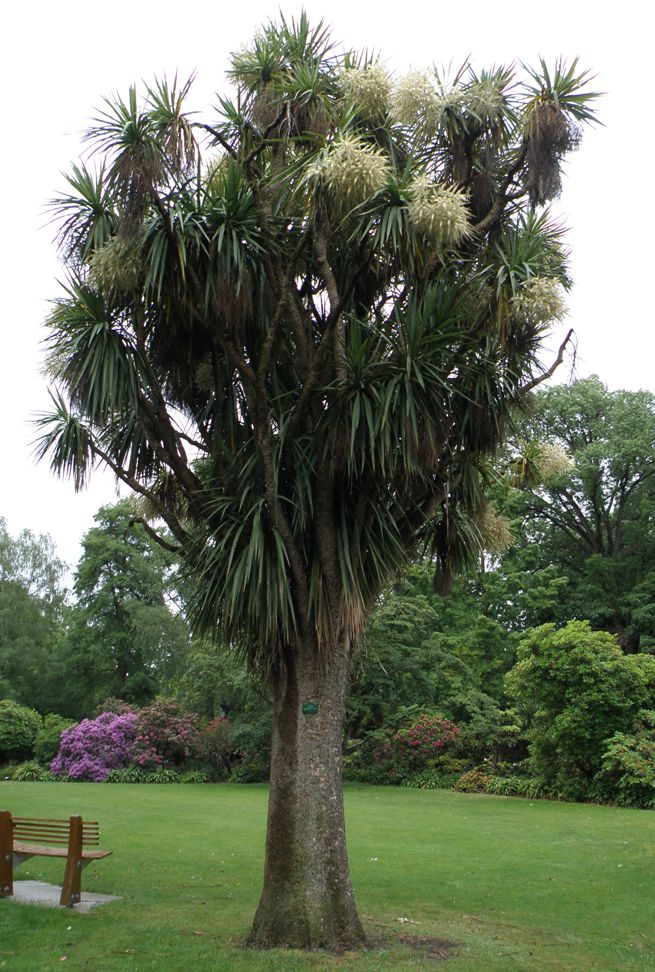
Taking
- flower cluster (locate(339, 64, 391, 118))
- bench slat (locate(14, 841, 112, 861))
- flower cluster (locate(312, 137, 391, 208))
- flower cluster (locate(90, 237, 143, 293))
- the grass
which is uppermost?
flower cluster (locate(339, 64, 391, 118))

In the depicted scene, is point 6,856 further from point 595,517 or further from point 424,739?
point 595,517

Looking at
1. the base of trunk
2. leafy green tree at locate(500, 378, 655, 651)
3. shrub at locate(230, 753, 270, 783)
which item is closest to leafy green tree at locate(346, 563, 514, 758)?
leafy green tree at locate(500, 378, 655, 651)

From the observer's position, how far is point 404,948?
6637mm

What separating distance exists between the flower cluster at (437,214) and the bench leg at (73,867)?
5999 millimetres

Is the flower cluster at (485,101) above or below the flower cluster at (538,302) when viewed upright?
above

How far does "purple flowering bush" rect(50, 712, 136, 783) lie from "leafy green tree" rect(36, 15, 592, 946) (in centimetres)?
2024

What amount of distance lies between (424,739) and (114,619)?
18477 mm

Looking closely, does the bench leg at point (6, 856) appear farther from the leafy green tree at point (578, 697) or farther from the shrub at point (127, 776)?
the shrub at point (127, 776)

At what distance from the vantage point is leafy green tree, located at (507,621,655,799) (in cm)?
1767

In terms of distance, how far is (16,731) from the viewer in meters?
29.8

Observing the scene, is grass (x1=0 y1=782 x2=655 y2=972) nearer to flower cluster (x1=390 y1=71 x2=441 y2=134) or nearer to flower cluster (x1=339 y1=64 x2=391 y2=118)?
flower cluster (x1=390 y1=71 x2=441 y2=134)

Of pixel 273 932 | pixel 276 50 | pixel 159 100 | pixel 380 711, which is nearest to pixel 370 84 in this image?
pixel 276 50

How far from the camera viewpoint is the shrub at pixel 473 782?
2042 centimetres

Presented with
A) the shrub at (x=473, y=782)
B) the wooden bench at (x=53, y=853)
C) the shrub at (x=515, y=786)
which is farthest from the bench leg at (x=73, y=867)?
the shrub at (x=473, y=782)
